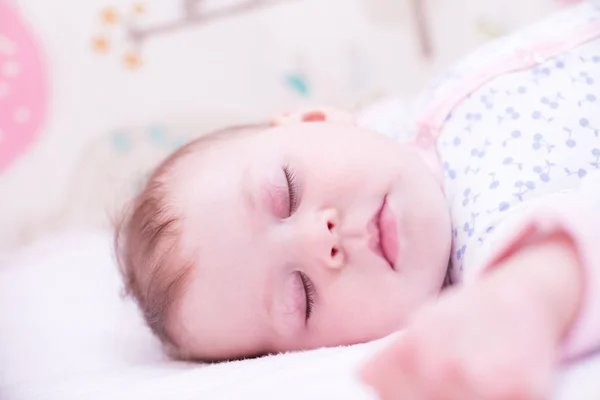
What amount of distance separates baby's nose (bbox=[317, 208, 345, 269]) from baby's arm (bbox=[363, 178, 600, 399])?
268 millimetres

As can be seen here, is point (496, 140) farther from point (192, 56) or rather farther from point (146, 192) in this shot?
point (192, 56)

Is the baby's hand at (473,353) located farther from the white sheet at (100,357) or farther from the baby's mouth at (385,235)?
the baby's mouth at (385,235)

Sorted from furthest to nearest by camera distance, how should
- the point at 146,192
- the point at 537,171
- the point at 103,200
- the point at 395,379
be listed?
the point at 103,200, the point at 146,192, the point at 537,171, the point at 395,379

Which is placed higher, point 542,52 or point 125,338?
point 542,52

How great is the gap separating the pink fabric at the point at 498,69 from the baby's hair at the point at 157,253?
12.3 inches

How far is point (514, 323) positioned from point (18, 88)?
124 centimetres

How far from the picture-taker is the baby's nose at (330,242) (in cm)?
87

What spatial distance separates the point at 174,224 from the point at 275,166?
152mm

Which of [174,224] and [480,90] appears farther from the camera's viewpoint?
[480,90]

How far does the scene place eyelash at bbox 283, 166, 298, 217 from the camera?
0.93m

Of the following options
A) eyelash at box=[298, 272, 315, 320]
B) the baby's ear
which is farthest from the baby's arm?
the baby's ear

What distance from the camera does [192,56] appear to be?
1.53m

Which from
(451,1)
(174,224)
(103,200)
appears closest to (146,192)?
(174,224)

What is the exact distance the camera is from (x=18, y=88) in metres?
1.46
